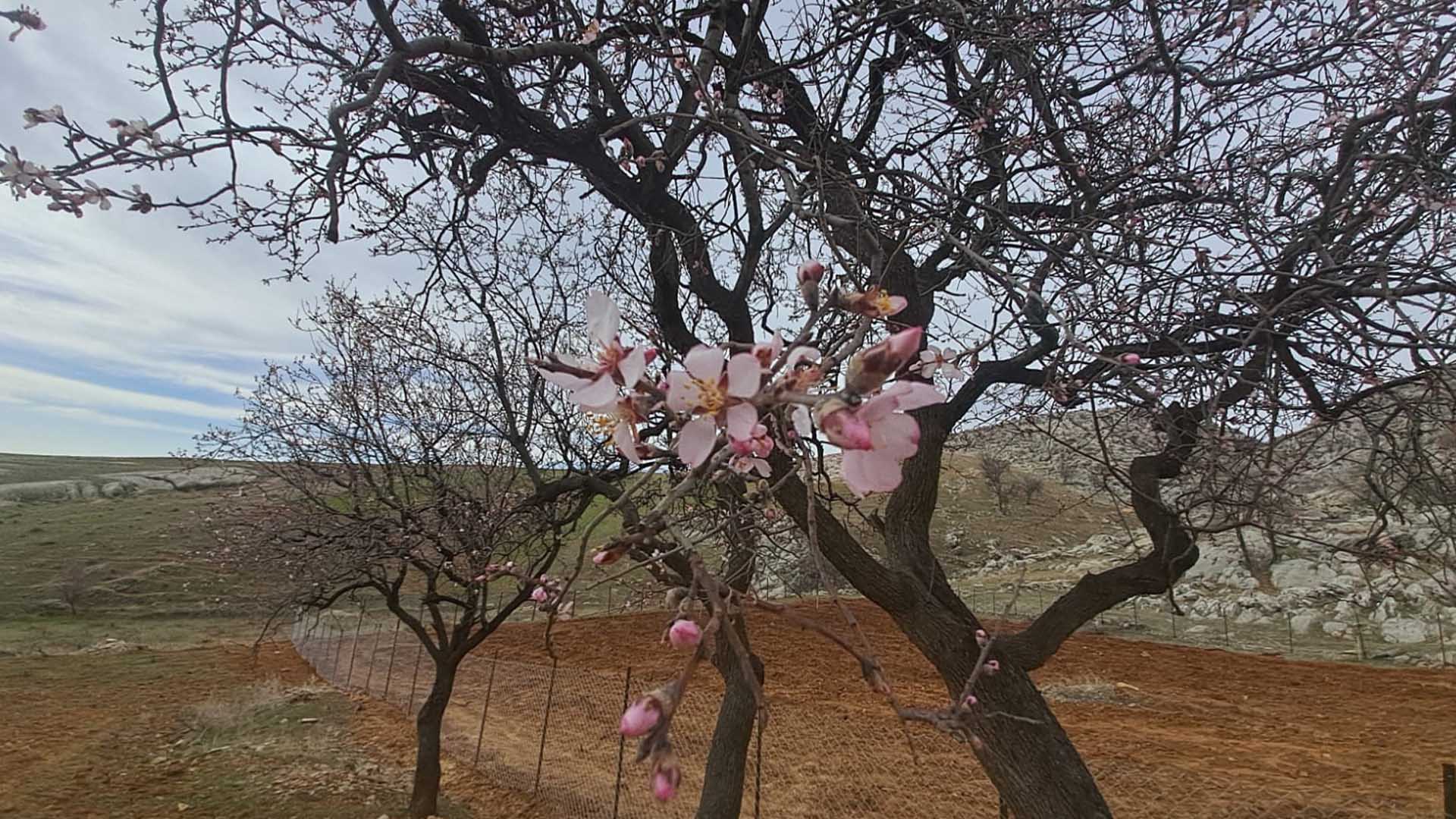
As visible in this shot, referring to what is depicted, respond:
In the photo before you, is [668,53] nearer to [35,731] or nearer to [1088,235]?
[1088,235]

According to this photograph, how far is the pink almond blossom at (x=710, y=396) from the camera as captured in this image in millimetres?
524

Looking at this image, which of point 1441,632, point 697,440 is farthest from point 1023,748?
point 1441,632

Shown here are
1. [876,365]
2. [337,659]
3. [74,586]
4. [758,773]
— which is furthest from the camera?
[74,586]

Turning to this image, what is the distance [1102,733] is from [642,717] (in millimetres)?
9145

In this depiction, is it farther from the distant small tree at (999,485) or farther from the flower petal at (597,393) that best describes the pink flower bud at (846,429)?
the distant small tree at (999,485)

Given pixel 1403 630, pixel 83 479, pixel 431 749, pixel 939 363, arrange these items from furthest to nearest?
1. pixel 83 479
2. pixel 1403 630
3. pixel 431 749
4. pixel 939 363

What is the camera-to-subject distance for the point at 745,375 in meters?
0.53

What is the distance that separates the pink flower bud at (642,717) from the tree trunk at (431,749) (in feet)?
21.5

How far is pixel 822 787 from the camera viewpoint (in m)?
6.61

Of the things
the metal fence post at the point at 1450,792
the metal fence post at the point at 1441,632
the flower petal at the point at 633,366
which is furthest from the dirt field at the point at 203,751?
the metal fence post at the point at 1441,632

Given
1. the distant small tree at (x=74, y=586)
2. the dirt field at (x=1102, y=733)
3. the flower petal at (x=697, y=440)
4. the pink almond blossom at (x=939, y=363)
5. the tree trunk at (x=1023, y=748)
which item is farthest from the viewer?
the distant small tree at (x=74, y=586)

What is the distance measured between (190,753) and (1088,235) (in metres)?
9.94

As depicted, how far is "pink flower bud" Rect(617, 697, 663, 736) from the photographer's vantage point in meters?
0.49

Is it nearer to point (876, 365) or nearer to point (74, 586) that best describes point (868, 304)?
point (876, 365)
